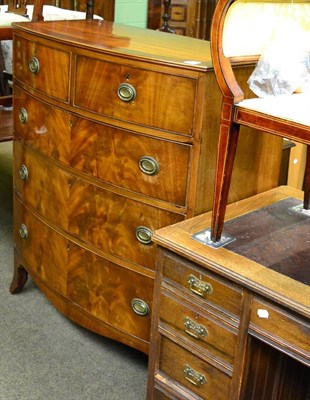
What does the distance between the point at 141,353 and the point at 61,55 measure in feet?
3.77

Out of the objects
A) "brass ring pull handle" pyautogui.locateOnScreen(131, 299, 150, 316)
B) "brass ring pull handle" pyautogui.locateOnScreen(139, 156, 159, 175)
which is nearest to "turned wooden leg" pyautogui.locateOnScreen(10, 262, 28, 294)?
"brass ring pull handle" pyautogui.locateOnScreen(131, 299, 150, 316)

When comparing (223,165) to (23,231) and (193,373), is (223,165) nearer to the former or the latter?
(193,373)

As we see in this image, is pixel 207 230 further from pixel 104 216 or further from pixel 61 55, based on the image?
pixel 61 55

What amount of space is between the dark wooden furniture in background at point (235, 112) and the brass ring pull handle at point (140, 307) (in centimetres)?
52

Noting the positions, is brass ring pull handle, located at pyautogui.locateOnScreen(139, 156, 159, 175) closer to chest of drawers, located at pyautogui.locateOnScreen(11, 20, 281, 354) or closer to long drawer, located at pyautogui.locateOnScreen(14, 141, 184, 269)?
chest of drawers, located at pyautogui.locateOnScreen(11, 20, 281, 354)

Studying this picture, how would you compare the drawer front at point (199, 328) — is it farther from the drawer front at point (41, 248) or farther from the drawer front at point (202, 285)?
the drawer front at point (41, 248)

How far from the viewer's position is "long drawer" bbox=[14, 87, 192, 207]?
1.97 metres

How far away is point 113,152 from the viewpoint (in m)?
2.10

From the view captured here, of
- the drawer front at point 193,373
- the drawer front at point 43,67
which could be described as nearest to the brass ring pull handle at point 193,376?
the drawer front at point 193,373

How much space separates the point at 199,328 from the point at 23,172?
1095 millimetres

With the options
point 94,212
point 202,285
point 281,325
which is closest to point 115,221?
point 94,212

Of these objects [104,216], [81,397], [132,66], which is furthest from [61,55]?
[81,397]

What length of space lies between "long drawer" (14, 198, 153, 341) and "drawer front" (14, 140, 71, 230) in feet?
0.22

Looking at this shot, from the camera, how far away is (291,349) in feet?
5.16
